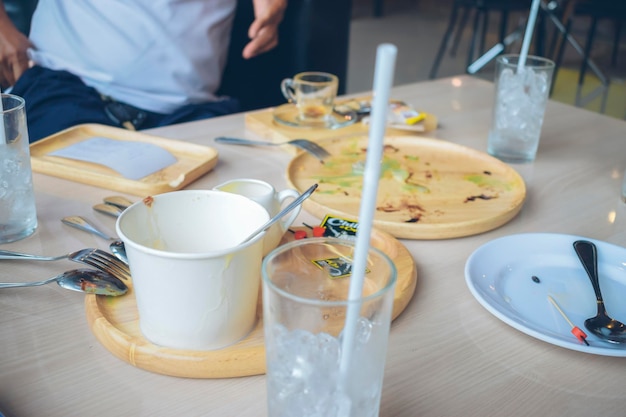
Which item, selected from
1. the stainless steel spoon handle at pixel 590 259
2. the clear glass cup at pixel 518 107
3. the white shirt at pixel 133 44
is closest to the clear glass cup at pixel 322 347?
the stainless steel spoon handle at pixel 590 259

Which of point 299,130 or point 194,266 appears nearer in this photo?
point 194,266

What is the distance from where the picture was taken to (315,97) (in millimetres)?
1208

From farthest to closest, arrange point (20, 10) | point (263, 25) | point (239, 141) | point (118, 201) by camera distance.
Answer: point (20, 10) < point (263, 25) < point (239, 141) < point (118, 201)

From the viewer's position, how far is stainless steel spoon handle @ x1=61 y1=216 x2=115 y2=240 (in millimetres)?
750

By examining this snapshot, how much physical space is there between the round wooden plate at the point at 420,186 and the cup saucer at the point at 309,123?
0.31ft

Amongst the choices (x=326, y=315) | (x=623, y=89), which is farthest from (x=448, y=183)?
(x=623, y=89)

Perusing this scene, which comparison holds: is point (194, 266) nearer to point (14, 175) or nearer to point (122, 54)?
point (14, 175)

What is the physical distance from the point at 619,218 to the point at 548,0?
3.78 metres

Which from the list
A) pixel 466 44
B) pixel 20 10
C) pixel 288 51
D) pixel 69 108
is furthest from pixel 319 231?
pixel 466 44

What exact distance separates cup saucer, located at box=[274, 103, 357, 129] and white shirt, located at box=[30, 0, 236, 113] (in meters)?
0.39

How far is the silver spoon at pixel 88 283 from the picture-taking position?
0.61 metres

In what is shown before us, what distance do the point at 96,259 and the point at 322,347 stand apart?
0.34 metres

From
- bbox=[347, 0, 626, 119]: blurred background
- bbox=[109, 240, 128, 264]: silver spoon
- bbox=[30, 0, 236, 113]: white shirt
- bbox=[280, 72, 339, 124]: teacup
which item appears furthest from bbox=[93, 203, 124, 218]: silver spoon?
bbox=[347, 0, 626, 119]: blurred background

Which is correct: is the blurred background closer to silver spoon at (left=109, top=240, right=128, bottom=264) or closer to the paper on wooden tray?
the paper on wooden tray
